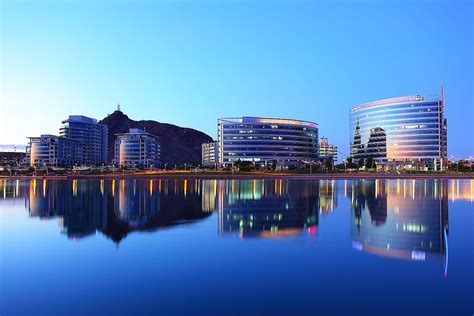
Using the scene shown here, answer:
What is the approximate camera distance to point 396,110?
652 ft

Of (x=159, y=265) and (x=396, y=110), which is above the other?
(x=396, y=110)

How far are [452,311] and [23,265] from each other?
13534mm

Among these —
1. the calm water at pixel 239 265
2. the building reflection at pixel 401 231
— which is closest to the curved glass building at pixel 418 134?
the building reflection at pixel 401 231

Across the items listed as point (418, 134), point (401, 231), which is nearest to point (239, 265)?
point (401, 231)

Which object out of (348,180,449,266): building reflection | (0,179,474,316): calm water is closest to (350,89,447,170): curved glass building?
(348,180,449,266): building reflection

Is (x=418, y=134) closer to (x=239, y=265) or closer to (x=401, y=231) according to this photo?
(x=401, y=231)

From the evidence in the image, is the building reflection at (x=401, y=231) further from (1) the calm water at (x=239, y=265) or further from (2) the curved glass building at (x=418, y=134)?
(2) the curved glass building at (x=418, y=134)

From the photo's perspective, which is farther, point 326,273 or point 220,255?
point 220,255

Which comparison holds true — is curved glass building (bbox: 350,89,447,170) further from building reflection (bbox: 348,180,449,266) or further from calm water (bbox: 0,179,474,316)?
calm water (bbox: 0,179,474,316)

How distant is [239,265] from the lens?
46.2ft

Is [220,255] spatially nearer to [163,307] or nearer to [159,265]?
[159,265]

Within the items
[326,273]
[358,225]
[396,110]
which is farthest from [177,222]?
[396,110]

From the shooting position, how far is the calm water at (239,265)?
403 inches

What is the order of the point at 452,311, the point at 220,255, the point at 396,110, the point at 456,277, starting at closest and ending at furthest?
the point at 452,311 < the point at 456,277 < the point at 220,255 < the point at 396,110
